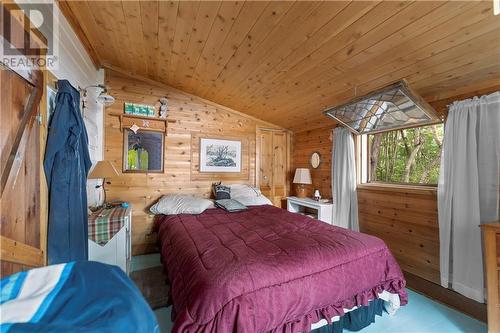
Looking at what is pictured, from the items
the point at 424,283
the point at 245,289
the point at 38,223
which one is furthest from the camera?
the point at 424,283

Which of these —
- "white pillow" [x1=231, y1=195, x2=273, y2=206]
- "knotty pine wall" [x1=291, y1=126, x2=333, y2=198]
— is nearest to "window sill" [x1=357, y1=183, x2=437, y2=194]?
"knotty pine wall" [x1=291, y1=126, x2=333, y2=198]

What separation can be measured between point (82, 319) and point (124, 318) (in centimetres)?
10

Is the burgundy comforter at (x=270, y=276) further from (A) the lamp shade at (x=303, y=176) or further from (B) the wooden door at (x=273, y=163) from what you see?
(B) the wooden door at (x=273, y=163)

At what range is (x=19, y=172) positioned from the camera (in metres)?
1.19

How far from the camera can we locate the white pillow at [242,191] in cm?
354

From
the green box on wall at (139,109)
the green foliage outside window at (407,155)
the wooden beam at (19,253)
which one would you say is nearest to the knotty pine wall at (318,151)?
the green foliage outside window at (407,155)

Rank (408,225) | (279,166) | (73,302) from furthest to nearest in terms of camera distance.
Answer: (279,166)
(408,225)
(73,302)

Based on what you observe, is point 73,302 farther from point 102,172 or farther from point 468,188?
point 468,188

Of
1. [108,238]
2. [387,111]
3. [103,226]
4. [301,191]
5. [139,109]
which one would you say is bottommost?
[108,238]

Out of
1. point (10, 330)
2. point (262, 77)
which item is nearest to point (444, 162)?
point (262, 77)

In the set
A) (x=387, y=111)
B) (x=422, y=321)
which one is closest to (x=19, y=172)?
(x=387, y=111)

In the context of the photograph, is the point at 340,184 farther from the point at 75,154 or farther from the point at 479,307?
the point at 75,154

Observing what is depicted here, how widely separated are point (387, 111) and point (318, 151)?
5.24ft

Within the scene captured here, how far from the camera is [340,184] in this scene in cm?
321
